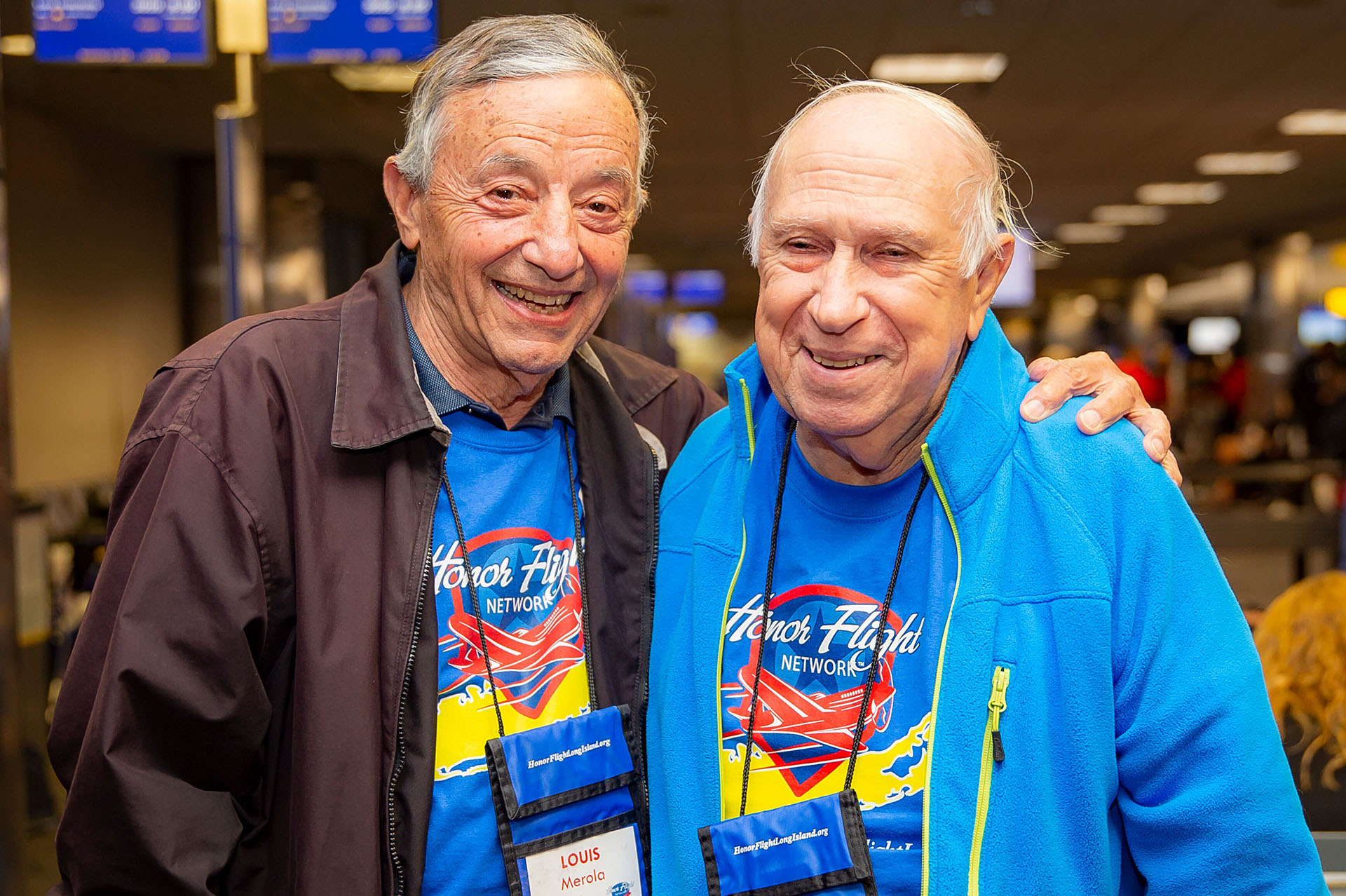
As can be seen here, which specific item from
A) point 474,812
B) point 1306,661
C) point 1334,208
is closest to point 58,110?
point 474,812

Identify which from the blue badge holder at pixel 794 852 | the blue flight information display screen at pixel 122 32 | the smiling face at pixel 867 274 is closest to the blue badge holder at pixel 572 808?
the blue badge holder at pixel 794 852

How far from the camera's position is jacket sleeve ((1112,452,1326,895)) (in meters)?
1.17

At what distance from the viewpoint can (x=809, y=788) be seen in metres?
1.32

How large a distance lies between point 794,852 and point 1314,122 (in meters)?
8.61

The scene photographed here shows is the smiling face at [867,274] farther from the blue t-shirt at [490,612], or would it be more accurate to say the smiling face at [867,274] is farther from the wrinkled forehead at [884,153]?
the blue t-shirt at [490,612]

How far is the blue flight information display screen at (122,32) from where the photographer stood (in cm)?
407

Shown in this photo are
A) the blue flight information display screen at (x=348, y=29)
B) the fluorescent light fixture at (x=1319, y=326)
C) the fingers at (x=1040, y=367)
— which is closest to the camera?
the fingers at (x=1040, y=367)

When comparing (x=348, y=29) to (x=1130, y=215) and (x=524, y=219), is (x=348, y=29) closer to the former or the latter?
(x=524, y=219)

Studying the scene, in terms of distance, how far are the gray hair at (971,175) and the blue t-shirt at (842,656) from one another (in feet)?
0.96

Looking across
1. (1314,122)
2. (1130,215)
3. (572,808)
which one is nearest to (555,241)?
(572,808)

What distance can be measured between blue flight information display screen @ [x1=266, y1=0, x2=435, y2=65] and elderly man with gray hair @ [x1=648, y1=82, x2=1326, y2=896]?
3330mm

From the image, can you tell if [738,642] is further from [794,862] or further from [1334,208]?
[1334,208]

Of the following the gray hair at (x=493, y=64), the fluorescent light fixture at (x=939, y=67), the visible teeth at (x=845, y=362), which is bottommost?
the visible teeth at (x=845, y=362)

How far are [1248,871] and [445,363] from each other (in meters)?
1.20
